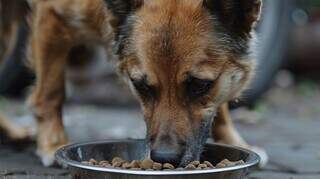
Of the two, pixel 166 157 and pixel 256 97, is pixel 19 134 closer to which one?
pixel 166 157

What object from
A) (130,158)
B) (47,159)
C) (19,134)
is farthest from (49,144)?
(130,158)

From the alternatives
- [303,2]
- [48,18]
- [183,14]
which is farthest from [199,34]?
[303,2]

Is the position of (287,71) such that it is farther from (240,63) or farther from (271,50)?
(240,63)

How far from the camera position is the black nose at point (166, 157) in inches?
115

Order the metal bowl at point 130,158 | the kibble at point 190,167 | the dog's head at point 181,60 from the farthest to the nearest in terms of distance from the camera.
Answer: the dog's head at point 181,60 → the kibble at point 190,167 → the metal bowl at point 130,158

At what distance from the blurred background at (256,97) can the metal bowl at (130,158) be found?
1.57 ft

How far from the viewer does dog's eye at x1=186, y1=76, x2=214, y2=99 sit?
312cm

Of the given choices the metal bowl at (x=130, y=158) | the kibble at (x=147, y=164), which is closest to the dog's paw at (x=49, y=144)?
the metal bowl at (x=130, y=158)

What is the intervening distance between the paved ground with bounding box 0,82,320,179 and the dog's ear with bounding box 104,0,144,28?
0.81m

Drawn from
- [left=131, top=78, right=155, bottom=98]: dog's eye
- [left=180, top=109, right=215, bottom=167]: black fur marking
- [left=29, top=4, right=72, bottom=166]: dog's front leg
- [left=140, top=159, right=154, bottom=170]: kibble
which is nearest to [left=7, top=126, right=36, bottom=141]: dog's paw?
[left=29, top=4, right=72, bottom=166]: dog's front leg

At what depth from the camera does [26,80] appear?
6625mm

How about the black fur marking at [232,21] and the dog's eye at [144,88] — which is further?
the black fur marking at [232,21]

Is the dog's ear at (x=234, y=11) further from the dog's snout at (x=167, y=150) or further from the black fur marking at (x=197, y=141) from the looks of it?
the dog's snout at (x=167, y=150)

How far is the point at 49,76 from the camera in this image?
4074 millimetres
